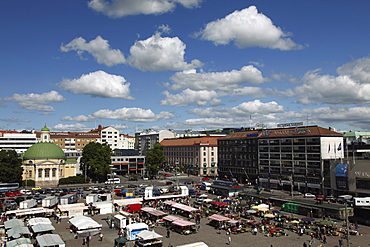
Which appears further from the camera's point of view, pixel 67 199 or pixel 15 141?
pixel 15 141

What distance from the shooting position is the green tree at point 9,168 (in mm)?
93438

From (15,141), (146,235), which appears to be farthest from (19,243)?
(15,141)

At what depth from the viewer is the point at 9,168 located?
94.1m

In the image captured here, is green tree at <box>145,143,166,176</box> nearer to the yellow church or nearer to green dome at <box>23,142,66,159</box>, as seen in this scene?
the yellow church

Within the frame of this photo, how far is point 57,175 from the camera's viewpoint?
354ft

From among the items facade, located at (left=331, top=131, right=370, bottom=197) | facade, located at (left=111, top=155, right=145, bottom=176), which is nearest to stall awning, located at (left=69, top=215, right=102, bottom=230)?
facade, located at (left=331, top=131, right=370, bottom=197)

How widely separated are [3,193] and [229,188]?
5791 centimetres

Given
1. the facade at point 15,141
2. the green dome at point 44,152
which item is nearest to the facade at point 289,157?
the green dome at point 44,152

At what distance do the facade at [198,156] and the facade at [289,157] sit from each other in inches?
990

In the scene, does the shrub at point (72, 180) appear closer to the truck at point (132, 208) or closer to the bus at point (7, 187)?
the bus at point (7, 187)

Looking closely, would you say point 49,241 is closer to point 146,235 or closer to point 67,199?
point 146,235

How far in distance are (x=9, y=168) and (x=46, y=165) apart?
1317 cm

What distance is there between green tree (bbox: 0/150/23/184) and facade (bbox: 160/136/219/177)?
57.7 m

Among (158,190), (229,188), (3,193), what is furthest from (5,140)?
(229,188)
